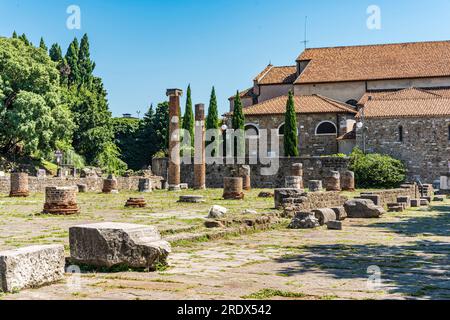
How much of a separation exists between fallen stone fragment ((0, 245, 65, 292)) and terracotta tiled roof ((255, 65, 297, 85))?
43327mm

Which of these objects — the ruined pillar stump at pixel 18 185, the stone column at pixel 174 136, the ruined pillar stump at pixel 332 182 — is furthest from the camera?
the stone column at pixel 174 136

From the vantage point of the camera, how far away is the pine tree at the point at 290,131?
128ft

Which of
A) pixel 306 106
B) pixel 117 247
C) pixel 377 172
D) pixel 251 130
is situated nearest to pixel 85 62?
pixel 251 130

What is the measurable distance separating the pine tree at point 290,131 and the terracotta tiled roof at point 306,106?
1933 mm

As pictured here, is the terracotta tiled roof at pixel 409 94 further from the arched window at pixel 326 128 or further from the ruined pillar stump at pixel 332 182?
the ruined pillar stump at pixel 332 182

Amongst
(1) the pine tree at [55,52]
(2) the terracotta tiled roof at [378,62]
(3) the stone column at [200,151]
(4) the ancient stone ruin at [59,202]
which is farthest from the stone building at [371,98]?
(1) the pine tree at [55,52]

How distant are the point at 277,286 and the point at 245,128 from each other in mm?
36975

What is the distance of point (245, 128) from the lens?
4353 centimetres

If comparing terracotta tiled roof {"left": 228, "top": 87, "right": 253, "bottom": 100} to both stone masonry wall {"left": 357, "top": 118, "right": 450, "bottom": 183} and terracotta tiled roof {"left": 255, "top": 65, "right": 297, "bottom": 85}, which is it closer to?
terracotta tiled roof {"left": 255, "top": 65, "right": 297, "bottom": 85}

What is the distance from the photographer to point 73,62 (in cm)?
6875

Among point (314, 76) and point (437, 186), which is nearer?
point (437, 186)

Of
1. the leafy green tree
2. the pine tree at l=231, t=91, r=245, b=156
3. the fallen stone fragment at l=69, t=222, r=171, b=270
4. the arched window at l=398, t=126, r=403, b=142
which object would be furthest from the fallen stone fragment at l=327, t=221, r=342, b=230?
the pine tree at l=231, t=91, r=245, b=156
